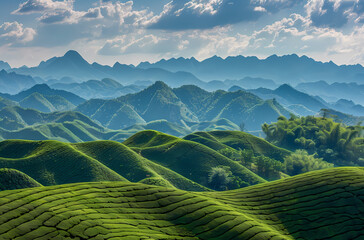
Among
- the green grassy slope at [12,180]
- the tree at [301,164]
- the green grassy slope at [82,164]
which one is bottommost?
the tree at [301,164]

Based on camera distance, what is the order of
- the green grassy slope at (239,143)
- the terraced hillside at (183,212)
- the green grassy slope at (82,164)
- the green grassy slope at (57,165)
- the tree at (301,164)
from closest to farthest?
the terraced hillside at (183,212), the green grassy slope at (57,165), the green grassy slope at (82,164), the tree at (301,164), the green grassy slope at (239,143)

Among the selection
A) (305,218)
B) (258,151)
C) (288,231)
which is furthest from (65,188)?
(258,151)

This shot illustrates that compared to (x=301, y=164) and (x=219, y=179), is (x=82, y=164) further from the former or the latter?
(x=301, y=164)

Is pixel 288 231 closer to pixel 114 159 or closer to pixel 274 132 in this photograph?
pixel 114 159

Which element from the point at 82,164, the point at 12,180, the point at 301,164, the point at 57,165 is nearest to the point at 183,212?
the point at 12,180

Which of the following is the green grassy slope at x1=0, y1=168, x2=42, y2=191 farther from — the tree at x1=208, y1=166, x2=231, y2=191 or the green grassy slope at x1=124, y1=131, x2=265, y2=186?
the green grassy slope at x1=124, y1=131, x2=265, y2=186

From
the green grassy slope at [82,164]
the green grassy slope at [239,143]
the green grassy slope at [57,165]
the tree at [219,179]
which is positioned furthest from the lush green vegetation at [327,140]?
the green grassy slope at [57,165]

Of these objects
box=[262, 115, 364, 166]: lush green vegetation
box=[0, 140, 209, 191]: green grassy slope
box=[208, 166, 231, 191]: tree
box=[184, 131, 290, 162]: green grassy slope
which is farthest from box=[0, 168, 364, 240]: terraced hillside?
box=[262, 115, 364, 166]: lush green vegetation

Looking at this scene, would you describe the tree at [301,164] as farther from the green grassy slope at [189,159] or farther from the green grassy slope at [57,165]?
the green grassy slope at [57,165]
